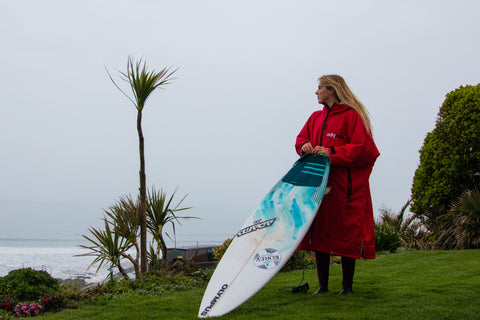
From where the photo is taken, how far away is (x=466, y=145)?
11023 mm

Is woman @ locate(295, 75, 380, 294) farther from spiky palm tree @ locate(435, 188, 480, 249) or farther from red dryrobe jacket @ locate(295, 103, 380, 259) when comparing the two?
spiky palm tree @ locate(435, 188, 480, 249)

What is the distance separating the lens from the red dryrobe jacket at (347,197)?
4355 millimetres

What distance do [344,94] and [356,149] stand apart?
0.65 m

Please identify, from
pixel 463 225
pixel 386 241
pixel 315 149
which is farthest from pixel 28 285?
pixel 463 225

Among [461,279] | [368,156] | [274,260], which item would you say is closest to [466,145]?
[461,279]

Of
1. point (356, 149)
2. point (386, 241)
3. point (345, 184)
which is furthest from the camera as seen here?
point (386, 241)

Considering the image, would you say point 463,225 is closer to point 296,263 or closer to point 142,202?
point 296,263

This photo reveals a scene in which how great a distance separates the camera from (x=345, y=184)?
444 centimetres

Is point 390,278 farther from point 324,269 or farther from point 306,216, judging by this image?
point 306,216

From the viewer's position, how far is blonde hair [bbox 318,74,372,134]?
4.61m

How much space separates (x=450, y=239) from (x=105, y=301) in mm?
8109

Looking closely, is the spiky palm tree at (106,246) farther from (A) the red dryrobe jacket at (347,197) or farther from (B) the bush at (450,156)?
(B) the bush at (450,156)

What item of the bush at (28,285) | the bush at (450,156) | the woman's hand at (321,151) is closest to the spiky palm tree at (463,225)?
the bush at (450,156)

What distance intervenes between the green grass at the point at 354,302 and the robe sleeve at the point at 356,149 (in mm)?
1229
